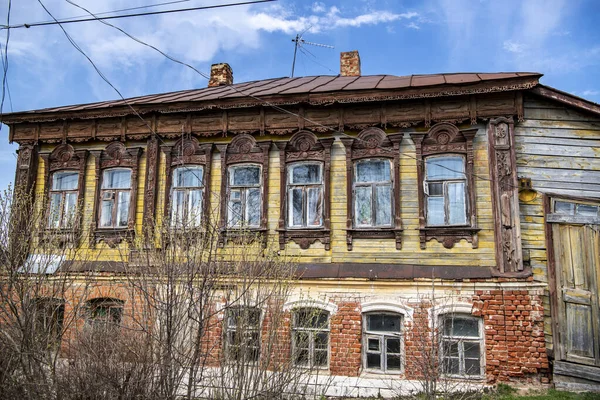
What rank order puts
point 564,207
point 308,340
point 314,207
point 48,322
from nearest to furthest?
point 48,322 → point 308,340 → point 564,207 → point 314,207

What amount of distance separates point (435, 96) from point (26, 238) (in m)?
7.15

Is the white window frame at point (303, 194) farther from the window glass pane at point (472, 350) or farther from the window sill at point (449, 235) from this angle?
the window glass pane at point (472, 350)

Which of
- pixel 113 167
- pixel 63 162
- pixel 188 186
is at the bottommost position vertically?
pixel 188 186

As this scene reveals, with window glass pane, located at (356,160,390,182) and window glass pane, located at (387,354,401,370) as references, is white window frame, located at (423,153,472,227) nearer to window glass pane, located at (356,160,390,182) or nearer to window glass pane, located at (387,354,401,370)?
window glass pane, located at (356,160,390,182)

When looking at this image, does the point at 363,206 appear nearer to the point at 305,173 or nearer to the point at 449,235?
the point at 305,173

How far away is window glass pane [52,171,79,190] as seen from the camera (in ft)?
35.4

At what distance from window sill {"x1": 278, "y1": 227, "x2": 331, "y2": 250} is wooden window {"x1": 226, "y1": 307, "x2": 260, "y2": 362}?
327 centimetres

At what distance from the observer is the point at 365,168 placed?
9.38 meters

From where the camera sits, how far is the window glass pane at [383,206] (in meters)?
9.08

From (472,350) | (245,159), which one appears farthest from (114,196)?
(472,350)

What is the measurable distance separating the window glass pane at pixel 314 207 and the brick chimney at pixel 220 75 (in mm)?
5333

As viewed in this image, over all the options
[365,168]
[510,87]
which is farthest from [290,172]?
[510,87]

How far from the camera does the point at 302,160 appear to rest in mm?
9625

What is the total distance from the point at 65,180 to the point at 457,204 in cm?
845
